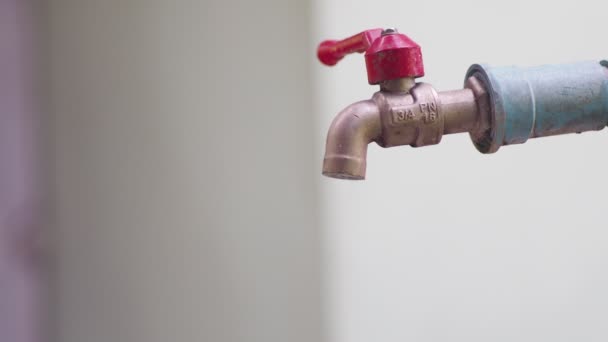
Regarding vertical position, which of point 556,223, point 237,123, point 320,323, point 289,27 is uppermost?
point 289,27

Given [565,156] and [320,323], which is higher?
[565,156]

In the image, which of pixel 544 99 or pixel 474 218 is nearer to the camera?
pixel 544 99

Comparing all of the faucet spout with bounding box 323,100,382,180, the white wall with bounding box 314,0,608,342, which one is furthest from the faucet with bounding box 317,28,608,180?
the white wall with bounding box 314,0,608,342

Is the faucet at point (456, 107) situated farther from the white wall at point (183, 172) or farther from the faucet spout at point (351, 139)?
the white wall at point (183, 172)

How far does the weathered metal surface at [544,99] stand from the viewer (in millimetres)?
377

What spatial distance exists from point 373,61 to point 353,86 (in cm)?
35

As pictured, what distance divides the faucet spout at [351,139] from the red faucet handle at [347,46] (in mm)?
69

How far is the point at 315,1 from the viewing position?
2.45ft

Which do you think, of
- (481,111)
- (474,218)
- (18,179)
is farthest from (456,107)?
(18,179)

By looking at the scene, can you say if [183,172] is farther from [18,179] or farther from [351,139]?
[351,139]

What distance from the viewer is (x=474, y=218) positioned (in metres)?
0.71

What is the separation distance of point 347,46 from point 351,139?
120 millimetres

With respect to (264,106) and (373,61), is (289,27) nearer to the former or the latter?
(264,106)

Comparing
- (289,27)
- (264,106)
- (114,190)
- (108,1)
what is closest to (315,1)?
(289,27)
